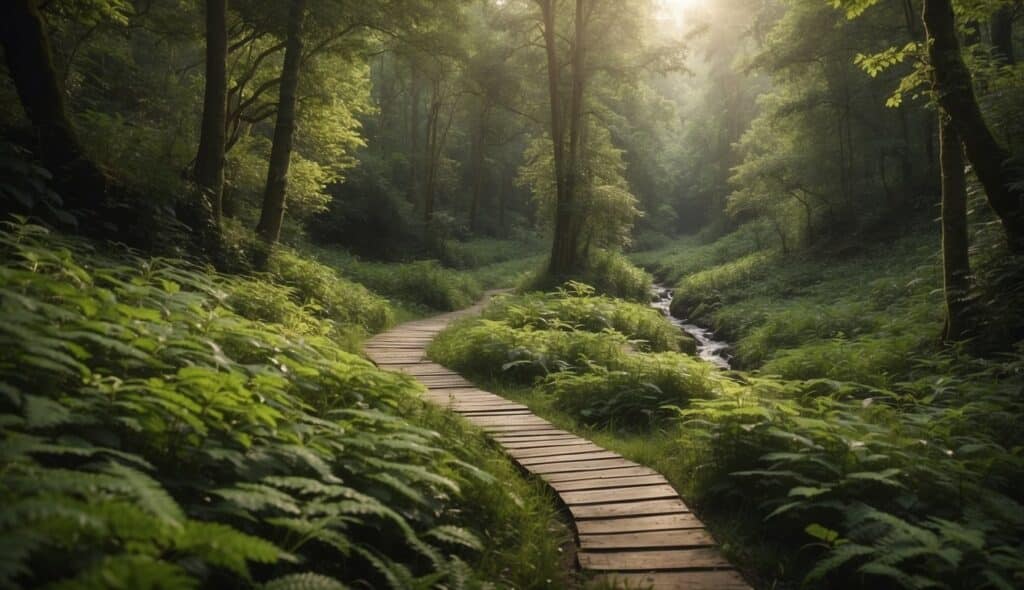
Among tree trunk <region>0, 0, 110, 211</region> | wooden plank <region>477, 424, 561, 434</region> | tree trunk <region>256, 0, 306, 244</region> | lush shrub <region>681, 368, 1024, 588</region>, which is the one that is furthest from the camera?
tree trunk <region>256, 0, 306, 244</region>

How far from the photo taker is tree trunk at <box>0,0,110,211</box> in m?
6.91

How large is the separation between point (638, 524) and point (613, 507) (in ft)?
0.95

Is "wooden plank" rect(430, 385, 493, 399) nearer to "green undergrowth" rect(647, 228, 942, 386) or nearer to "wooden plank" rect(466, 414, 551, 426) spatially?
"wooden plank" rect(466, 414, 551, 426)

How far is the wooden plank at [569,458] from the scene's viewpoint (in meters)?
5.20

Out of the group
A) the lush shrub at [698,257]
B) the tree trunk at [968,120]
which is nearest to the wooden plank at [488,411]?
the tree trunk at [968,120]

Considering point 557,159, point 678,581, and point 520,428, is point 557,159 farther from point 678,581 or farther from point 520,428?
point 678,581

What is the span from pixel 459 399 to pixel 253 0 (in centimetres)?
997

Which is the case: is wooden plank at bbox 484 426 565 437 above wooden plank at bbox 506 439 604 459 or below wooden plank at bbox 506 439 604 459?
above

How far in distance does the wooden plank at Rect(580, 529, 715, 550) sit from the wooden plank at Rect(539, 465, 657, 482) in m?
0.95

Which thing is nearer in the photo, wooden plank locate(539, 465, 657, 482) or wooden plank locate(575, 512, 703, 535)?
wooden plank locate(575, 512, 703, 535)

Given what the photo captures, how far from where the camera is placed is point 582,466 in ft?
16.9

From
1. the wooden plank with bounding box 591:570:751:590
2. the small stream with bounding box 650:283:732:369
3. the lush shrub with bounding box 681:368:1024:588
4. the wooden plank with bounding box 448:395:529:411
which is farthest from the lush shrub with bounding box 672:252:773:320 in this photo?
the wooden plank with bounding box 591:570:751:590

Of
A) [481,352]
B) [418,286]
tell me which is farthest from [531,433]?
[418,286]

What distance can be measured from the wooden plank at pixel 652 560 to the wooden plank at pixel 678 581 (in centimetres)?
7
